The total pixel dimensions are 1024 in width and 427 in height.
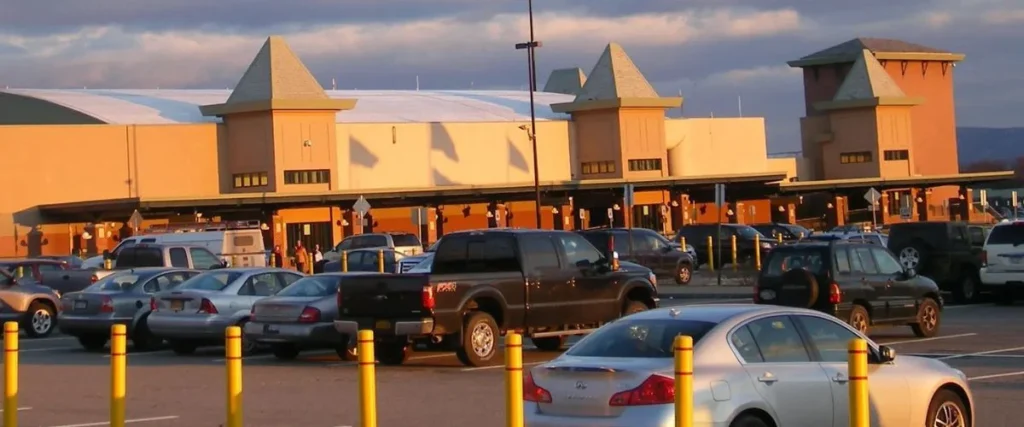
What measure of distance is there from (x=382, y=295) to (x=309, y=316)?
173cm

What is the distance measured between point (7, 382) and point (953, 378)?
7.98 metres

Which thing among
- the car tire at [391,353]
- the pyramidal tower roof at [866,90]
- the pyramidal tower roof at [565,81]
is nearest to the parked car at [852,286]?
the car tire at [391,353]

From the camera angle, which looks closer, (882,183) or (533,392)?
(533,392)

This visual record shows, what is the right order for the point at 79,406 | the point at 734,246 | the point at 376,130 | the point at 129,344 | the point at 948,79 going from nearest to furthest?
the point at 79,406, the point at 129,344, the point at 734,246, the point at 376,130, the point at 948,79

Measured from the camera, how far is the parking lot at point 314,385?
15.6m

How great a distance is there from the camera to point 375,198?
6731 centimetres

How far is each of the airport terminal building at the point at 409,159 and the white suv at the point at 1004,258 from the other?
3013cm

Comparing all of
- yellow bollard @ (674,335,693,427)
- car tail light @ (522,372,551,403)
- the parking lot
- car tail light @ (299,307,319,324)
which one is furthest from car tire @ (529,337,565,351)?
yellow bollard @ (674,335,693,427)

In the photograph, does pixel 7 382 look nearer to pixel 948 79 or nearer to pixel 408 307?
pixel 408 307

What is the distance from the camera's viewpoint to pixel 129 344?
88.2 feet

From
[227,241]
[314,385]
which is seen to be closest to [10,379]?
[314,385]

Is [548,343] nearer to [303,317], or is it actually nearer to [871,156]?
[303,317]

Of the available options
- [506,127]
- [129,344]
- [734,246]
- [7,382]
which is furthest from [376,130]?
[7,382]

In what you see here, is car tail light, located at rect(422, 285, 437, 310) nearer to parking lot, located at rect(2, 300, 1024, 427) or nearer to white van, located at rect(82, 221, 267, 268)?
parking lot, located at rect(2, 300, 1024, 427)
